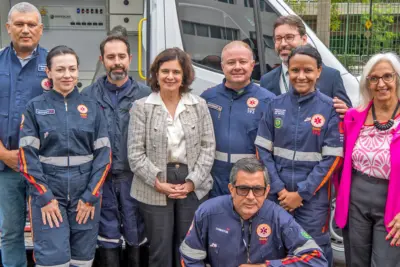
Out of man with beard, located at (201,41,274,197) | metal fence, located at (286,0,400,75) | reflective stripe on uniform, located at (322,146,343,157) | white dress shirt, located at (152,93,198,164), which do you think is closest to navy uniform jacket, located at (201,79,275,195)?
man with beard, located at (201,41,274,197)

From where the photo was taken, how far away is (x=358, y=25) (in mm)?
10688

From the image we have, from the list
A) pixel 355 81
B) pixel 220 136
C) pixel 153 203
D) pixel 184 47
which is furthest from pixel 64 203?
pixel 355 81

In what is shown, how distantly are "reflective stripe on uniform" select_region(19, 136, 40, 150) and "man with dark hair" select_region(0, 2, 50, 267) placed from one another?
244mm

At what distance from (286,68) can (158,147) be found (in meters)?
1.18

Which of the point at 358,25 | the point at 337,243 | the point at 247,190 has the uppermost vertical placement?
the point at 358,25

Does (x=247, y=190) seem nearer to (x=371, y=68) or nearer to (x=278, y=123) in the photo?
(x=278, y=123)

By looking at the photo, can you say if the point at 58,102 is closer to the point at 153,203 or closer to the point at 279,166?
the point at 153,203

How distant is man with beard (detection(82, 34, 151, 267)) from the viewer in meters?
3.59

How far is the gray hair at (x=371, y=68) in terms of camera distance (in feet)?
9.97

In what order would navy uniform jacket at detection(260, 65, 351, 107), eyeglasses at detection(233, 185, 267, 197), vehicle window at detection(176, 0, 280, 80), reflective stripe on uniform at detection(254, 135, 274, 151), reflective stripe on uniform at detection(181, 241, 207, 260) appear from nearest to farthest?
eyeglasses at detection(233, 185, 267, 197)
reflective stripe on uniform at detection(181, 241, 207, 260)
reflective stripe on uniform at detection(254, 135, 274, 151)
navy uniform jacket at detection(260, 65, 351, 107)
vehicle window at detection(176, 0, 280, 80)

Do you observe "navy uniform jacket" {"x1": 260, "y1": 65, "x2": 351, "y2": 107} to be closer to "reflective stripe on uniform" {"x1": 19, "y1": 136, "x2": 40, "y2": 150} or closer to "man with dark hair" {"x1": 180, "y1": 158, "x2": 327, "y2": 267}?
"man with dark hair" {"x1": 180, "y1": 158, "x2": 327, "y2": 267}

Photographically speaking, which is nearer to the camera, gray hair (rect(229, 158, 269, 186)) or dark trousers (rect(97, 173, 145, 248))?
gray hair (rect(229, 158, 269, 186))

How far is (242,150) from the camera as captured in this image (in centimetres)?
352

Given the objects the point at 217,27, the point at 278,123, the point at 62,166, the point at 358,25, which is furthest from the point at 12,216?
the point at 358,25
